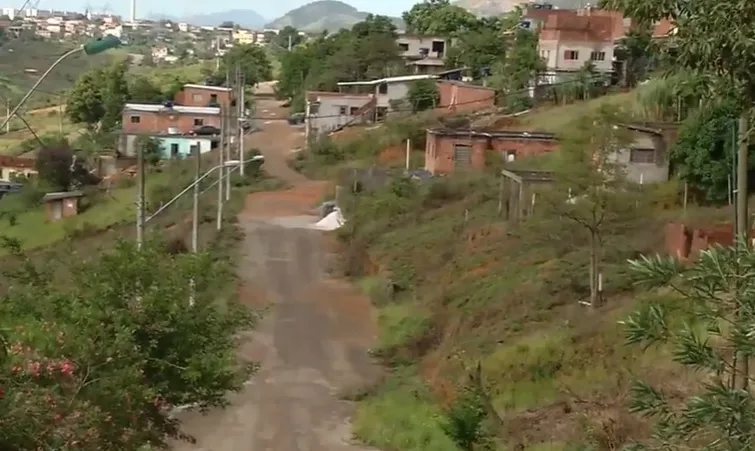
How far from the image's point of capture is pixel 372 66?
56.7 m

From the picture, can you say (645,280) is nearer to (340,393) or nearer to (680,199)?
(340,393)

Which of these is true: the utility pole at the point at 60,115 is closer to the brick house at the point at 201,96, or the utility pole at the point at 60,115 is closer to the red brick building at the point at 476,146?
the brick house at the point at 201,96

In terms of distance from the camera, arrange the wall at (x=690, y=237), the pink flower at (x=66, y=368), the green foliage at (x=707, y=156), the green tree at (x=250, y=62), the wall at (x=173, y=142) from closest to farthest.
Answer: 1. the pink flower at (x=66, y=368)
2. the wall at (x=690, y=237)
3. the green foliage at (x=707, y=156)
4. the wall at (x=173, y=142)
5. the green tree at (x=250, y=62)

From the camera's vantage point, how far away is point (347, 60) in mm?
57344

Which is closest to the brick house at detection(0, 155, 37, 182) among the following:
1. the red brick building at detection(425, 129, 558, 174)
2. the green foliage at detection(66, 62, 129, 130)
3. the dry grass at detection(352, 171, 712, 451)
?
the green foliage at detection(66, 62, 129, 130)

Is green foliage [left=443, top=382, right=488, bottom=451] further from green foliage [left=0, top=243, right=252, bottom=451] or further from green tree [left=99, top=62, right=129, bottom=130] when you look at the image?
green tree [left=99, top=62, right=129, bottom=130]

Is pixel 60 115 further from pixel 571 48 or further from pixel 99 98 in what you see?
pixel 571 48

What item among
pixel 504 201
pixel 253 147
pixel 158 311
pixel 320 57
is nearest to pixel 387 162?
pixel 253 147

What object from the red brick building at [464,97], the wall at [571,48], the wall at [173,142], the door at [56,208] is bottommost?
the door at [56,208]

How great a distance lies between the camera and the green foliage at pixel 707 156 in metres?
20.0

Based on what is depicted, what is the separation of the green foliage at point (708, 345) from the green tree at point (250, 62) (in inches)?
2426

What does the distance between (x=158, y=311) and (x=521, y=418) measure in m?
5.32

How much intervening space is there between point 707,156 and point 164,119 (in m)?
33.2

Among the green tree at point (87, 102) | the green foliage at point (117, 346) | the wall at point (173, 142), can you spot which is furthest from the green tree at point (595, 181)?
the green tree at point (87, 102)
